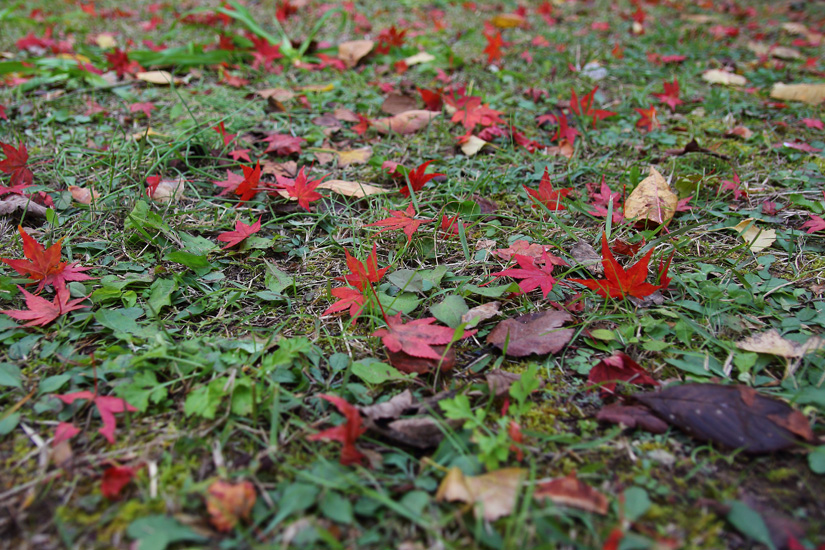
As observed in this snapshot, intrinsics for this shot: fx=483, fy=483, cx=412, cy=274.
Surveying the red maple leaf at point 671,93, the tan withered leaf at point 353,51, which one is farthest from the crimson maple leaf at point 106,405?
the red maple leaf at point 671,93

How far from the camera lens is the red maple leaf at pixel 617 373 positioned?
1.19m

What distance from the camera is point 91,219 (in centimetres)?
171

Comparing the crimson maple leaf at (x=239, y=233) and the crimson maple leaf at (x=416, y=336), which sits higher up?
the crimson maple leaf at (x=239, y=233)

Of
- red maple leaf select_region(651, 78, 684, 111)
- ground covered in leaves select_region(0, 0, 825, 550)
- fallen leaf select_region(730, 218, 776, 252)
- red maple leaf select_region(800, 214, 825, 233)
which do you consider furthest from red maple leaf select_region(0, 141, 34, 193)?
red maple leaf select_region(651, 78, 684, 111)

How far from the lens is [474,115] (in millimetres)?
2271

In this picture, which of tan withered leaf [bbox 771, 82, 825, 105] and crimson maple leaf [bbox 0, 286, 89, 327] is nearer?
crimson maple leaf [bbox 0, 286, 89, 327]

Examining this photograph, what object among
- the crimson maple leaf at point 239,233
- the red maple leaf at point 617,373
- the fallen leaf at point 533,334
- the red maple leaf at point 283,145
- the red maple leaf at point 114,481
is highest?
the red maple leaf at point 283,145

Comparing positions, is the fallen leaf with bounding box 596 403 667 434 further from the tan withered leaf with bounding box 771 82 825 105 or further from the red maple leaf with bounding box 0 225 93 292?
the tan withered leaf with bounding box 771 82 825 105

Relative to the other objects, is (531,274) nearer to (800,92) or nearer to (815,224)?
(815,224)

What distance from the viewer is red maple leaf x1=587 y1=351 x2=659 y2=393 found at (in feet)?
3.91

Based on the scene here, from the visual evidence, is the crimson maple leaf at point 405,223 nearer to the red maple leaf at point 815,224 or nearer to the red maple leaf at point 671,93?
the red maple leaf at point 815,224

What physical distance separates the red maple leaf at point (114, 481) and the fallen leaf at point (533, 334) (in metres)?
0.88

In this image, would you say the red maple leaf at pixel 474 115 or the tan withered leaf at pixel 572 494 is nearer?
the tan withered leaf at pixel 572 494

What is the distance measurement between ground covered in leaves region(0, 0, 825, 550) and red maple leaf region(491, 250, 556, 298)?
0.01m
